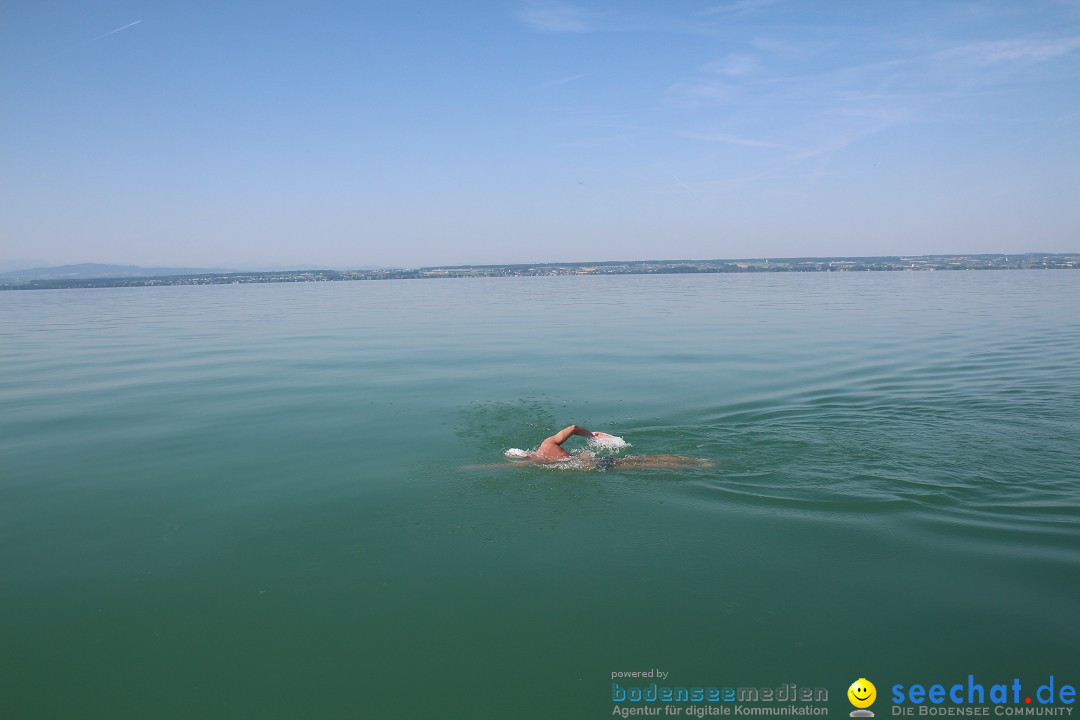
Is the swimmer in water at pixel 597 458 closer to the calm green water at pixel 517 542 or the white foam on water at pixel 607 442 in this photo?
the white foam on water at pixel 607 442

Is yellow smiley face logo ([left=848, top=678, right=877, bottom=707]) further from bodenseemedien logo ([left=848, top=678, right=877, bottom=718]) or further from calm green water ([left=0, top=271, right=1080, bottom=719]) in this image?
calm green water ([left=0, top=271, right=1080, bottom=719])

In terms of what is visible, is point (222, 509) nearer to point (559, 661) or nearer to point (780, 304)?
point (559, 661)

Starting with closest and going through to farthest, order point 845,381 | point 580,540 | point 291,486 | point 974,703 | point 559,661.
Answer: point 974,703 → point 559,661 → point 580,540 → point 291,486 → point 845,381

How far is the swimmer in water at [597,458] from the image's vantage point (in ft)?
41.2

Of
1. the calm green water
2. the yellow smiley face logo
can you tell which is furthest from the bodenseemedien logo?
the calm green water

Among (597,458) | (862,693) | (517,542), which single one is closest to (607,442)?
(597,458)

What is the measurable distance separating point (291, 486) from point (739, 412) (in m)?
10.5

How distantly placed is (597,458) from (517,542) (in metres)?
3.64

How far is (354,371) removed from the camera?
23.3 metres

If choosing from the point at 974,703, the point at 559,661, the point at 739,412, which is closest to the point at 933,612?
the point at 974,703

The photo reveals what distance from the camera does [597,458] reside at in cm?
1284

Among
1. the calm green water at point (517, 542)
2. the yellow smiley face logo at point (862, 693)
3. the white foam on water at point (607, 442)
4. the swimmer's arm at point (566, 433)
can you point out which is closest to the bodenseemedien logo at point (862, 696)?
the yellow smiley face logo at point (862, 693)

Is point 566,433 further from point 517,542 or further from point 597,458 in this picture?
point 517,542

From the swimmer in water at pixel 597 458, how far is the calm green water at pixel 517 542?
0.39 meters
